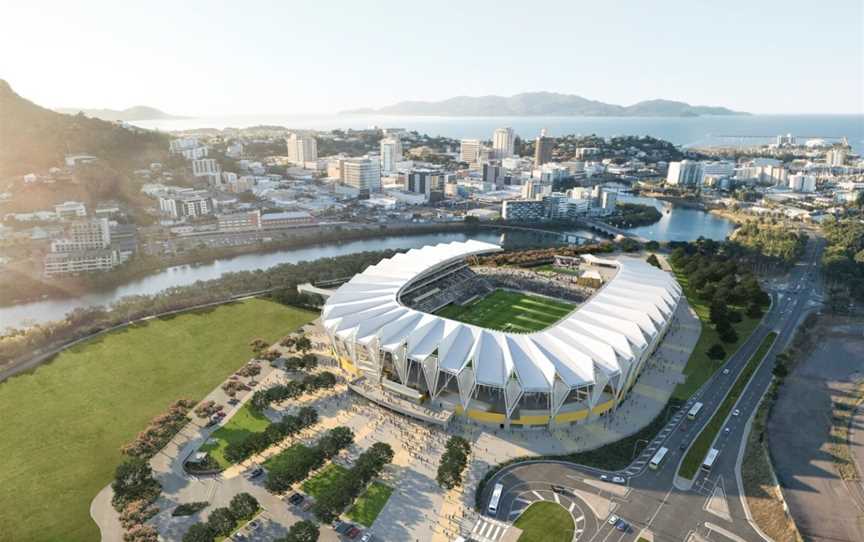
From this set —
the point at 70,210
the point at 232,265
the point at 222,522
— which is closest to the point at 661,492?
the point at 222,522

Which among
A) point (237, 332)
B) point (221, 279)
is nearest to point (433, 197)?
point (221, 279)

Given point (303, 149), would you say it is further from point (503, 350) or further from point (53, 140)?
point (503, 350)

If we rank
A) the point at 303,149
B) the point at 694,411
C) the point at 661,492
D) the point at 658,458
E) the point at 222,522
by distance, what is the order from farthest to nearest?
the point at 303,149 < the point at 694,411 < the point at 658,458 < the point at 661,492 < the point at 222,522

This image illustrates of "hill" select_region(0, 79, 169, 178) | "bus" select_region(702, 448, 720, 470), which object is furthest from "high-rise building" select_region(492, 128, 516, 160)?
"bus" select_region(702, 448, 720, 470)

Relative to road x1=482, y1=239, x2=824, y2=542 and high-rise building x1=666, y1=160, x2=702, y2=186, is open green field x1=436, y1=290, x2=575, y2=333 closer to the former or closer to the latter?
road x1=482, y1=239, x2=824, y2=542

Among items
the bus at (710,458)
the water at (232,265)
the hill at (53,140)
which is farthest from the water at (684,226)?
the hill at (53,140)

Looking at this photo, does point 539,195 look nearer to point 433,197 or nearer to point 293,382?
point 433,197
